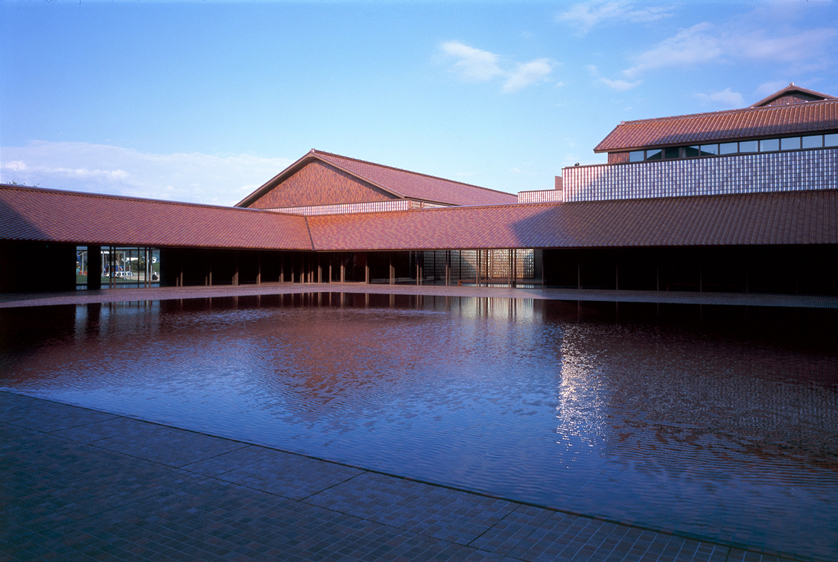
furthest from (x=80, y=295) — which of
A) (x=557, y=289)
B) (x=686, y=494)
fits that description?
(x=686, y=494)

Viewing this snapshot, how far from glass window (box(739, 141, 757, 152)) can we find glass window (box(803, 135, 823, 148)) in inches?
78.1

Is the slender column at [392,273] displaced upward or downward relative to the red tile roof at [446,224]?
downward

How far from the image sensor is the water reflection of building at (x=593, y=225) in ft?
85.2

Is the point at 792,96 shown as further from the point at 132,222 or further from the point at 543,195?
the point at 132,222

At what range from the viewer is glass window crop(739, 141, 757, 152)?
92.4 ft

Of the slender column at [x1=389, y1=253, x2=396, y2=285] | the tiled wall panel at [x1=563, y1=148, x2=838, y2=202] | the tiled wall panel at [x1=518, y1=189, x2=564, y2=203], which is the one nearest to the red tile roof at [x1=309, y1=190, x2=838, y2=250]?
the tiled wall panel at [x1=563, y1=148, x2=838, y2=202]

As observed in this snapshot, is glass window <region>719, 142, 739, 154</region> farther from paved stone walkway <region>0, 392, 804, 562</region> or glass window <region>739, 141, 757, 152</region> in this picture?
paved stone walkway <region>0, 392, 804, 562</region>

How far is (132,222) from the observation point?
3044 centimetres

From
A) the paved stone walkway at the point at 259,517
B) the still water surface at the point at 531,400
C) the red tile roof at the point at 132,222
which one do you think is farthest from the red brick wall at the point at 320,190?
the paved stone walkway at the point at 259,517

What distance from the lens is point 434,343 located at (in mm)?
12086

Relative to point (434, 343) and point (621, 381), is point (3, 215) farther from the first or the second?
point (621, 381)

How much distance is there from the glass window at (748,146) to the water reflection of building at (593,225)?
0.16ft

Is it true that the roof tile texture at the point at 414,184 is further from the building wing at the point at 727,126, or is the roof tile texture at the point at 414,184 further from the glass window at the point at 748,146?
the glass window at the point at 748,146

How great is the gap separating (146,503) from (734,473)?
4.45 m
